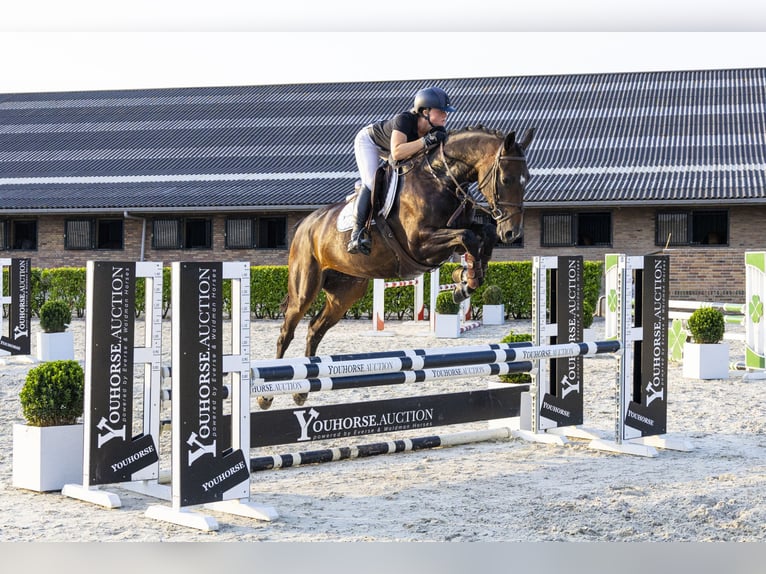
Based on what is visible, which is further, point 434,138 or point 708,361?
point 708,361

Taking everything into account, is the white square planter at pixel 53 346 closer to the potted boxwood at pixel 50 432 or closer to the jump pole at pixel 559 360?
the potted boxwood at pixel 50 432

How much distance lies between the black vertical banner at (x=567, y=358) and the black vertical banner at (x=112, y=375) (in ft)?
10.4

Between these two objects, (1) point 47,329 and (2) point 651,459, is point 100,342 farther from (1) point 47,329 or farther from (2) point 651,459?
(1) point 47,329

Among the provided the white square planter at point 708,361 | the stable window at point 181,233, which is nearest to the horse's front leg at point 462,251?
the white square planter at point 708,361

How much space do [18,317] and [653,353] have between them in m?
8.94

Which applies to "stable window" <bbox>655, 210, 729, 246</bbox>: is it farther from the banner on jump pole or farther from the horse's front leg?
the horse's front leg

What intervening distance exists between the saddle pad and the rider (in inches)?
4.6

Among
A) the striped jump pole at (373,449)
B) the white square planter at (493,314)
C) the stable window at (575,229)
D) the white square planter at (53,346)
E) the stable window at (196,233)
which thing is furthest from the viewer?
the stable window at (196,233)

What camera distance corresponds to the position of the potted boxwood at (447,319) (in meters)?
15.7

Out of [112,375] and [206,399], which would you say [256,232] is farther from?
[206,399]

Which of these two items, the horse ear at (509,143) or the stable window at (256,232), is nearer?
the horse ear at (509,143)

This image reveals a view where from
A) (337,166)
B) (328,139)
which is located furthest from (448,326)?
(328,139)

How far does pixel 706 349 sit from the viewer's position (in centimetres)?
1105

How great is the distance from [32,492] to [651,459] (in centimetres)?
401
